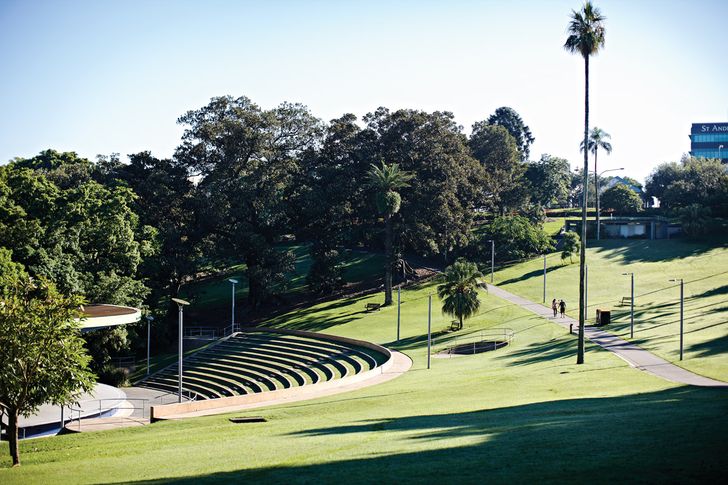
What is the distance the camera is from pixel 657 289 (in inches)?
2630

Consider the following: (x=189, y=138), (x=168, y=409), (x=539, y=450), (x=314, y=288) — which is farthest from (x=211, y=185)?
(x=539, y=450)

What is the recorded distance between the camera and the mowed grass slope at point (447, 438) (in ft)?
52.7

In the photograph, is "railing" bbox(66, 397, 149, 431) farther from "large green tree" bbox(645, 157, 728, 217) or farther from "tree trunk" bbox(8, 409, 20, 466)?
"large green tree" bbox(645, 157, 728, 217)

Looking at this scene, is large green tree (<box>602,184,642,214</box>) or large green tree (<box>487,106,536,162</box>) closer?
large green tree (<box>602,184,642,214</box>)

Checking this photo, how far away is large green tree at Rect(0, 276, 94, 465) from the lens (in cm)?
2304

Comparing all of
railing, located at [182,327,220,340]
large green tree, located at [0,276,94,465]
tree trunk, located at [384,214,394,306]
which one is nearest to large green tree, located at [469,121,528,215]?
tree trunk, located at [384,214,394,306]

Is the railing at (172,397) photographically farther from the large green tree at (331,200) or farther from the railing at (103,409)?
the large green tree at (331,200)

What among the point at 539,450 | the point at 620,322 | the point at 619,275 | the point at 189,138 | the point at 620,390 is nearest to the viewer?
the point at 539,450

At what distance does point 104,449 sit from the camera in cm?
2391

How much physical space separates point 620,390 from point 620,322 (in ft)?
82.7

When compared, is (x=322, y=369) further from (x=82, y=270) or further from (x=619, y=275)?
(x=619, y=275)

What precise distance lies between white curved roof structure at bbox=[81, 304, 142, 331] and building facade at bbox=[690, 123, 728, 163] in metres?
169

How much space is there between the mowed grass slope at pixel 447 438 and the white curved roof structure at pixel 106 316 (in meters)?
12.1

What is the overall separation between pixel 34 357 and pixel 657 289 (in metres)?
59.0
